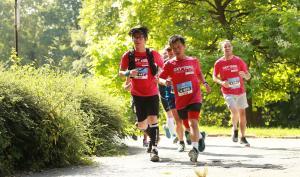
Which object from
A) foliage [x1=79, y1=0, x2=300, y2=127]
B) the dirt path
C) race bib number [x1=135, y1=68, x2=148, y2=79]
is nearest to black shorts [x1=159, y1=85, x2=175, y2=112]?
the dirt path

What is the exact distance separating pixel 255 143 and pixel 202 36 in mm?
10119

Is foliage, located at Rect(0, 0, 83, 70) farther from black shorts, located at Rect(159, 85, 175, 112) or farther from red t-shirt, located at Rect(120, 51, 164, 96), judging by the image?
red t-shirt, located at Rect(120, 51, 164, 96)

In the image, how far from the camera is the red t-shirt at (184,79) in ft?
27.6

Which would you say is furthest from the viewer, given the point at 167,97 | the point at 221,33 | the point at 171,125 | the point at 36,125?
the point at 221,33

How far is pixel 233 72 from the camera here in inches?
430

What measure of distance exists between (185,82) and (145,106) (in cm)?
75

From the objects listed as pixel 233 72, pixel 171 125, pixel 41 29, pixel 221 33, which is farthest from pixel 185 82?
pixel 41 29

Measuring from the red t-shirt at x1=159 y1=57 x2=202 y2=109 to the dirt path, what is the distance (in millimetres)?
910

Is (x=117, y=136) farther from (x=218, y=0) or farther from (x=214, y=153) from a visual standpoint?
(x=218, y=0)

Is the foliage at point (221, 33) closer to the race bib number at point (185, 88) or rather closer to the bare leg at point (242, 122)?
the bare leg at point (242, 122)

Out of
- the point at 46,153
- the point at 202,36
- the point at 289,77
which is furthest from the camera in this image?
the point at 289,77

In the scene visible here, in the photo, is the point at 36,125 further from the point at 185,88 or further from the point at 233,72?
the point at 233,72

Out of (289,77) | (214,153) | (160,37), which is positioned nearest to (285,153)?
(214,153)

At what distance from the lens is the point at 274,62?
22.3 meters
